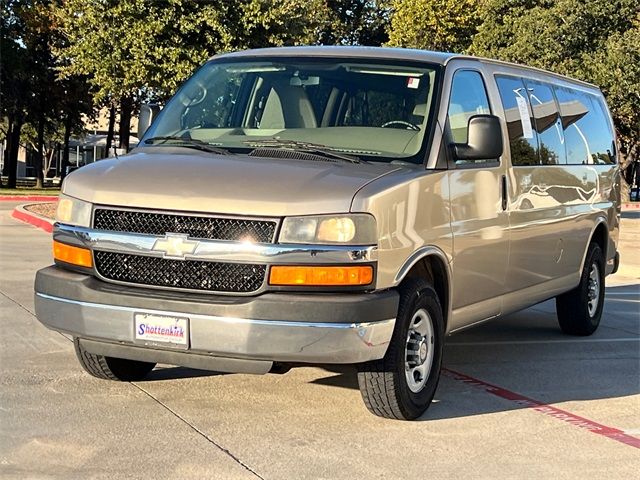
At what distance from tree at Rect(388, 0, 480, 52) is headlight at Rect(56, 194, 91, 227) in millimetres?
35530

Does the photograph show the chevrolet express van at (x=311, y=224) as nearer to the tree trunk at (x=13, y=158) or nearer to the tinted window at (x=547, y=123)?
the tinted window at (x=547, y=123)

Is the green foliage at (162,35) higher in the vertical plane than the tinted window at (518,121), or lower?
higher

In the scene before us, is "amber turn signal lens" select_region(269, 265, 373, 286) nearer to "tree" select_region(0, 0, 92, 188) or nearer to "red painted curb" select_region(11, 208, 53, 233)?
"red painted curb" select_region(11, 208, 53, 233)

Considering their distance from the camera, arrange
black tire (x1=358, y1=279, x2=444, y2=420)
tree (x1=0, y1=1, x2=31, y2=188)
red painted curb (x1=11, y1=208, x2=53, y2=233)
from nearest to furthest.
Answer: black tire (x1=358, y1=279, x2=444, y2=420)
red painted curb (x1=11, y1=208, x2=53, y2=233)
tree (x1=0, y1=1, x2=31, y2=188)

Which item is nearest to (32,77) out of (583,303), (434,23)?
(434,23)

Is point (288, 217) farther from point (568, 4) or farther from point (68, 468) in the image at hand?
point (568, 4)

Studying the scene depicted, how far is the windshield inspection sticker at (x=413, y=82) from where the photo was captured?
20.6 feet

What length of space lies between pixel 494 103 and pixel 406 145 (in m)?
1.30

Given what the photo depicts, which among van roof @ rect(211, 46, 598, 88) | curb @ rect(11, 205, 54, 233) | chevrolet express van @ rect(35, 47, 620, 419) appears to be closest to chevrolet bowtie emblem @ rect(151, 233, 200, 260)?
chevrolet express van @ rect(35, 47, 620, 419)

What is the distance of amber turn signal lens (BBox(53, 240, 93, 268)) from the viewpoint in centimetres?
542

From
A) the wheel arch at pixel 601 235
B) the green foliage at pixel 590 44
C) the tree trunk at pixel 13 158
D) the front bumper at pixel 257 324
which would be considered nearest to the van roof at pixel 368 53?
the front bumper at pixel 257 324

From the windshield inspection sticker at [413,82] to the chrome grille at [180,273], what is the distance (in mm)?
1935

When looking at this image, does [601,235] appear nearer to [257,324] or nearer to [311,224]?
[311,224]

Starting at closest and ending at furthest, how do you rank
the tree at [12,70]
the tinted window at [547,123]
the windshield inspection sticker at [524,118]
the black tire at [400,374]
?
the black tire at [400,374] < the windshield inspection sticker at [524,118] < the tinted window at [547,123] < the tree at [12,70]
